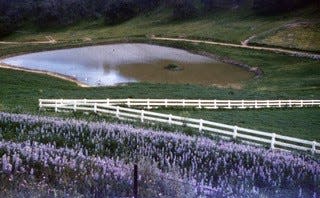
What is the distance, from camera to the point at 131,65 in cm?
7219

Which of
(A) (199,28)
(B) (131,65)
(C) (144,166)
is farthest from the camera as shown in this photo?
(A) (199,28)

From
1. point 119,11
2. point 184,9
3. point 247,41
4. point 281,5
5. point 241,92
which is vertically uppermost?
point 281,5

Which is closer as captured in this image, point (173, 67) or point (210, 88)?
point (210, 88)

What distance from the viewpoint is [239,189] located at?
10.0 metres

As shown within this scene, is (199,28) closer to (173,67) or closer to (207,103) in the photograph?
(173,67)

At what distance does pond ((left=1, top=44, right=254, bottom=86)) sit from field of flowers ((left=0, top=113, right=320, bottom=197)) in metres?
44.3

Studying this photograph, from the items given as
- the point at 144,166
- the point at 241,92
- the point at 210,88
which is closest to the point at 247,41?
the point at 210,88

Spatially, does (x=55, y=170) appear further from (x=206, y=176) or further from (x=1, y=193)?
(x=206, y=176)

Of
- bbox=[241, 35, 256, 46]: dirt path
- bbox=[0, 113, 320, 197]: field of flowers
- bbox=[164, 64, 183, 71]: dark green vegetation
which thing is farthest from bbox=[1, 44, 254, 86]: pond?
bbox=[0, 113, 320, 197]: field of flowers

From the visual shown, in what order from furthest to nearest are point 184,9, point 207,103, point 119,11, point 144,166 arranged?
1. point 119,11
2. point 184,9
3. point 207,103
4. point 144,166

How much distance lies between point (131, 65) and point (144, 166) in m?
62.3

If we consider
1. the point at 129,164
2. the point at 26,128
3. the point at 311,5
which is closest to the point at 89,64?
the point at 311,5

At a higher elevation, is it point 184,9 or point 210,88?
point 184,9

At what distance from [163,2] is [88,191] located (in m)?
122
